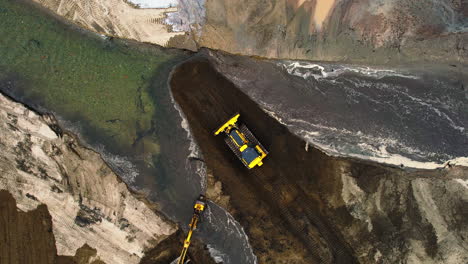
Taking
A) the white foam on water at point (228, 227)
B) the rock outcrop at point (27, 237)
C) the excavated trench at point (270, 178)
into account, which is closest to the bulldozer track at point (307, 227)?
the excavated trench at point (270, 178)

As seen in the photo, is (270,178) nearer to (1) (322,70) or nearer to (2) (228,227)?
(2) (228,227)

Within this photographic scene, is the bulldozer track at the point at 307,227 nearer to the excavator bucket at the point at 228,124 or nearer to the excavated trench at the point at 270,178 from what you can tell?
the excavated trench at the point at 270,178

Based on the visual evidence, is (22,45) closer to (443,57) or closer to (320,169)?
(320,169)

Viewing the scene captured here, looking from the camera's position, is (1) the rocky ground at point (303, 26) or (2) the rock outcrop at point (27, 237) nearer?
(1) the rocky ground at point (303, 26)

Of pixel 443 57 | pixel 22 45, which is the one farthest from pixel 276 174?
pixel 22 45

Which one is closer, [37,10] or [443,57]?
[443,57]

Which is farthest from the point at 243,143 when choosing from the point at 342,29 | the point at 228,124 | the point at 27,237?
the point at 27,237

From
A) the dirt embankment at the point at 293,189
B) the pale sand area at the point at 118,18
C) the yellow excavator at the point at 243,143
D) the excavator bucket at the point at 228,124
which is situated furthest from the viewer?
the pale sand area at the point at 118,18

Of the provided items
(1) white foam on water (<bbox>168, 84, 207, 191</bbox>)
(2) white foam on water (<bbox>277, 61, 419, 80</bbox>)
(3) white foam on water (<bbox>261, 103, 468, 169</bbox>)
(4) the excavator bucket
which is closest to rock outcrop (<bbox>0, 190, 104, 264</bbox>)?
(1) white foam on water (<bbox>168, 84, 207, 191</bbox>)
